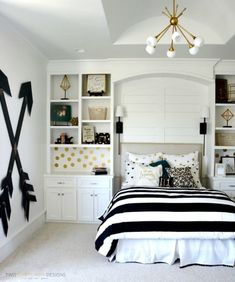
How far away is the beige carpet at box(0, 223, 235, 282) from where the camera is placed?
2.52 meters

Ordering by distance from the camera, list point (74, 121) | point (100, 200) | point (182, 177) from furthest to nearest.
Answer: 1. point (74, 121)
2. point (100, 200)
3. point (182, 177)

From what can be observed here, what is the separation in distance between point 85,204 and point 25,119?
162 cm

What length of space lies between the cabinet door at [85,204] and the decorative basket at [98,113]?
1.19 metres

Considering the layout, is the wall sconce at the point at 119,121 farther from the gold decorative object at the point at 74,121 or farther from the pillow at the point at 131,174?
the gold decorative object at the point at 74,121

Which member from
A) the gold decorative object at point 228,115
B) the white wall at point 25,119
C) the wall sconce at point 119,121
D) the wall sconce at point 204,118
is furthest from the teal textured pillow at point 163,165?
the white wall at point 25,119

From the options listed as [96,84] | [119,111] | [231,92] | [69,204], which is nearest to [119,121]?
[119,111]

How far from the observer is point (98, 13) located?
268 centimetres

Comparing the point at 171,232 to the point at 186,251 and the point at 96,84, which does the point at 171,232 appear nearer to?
the point at 186,251

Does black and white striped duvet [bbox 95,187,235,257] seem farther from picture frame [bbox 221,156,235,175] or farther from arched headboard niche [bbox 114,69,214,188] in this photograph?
arched headboard niche [bbox 114,69,214,188]

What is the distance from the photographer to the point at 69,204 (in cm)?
418

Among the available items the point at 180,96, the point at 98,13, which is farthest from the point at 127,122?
the point at 98,13

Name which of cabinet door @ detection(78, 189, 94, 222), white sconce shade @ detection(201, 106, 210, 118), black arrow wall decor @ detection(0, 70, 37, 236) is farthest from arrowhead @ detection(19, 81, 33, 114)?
white sconce shade @ detection(201, 106, 210, 118)

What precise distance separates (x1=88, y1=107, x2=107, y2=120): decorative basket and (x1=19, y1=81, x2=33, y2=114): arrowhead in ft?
3.59

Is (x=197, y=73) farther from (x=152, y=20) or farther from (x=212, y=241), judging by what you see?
(x=212, y=241)
